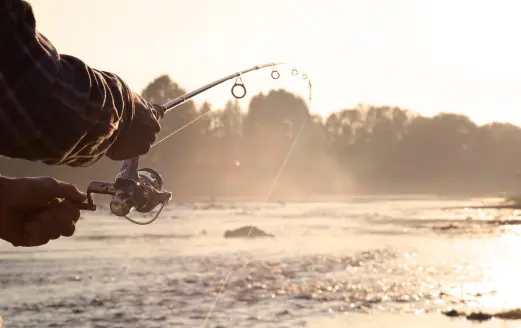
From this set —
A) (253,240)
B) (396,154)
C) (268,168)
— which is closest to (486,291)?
(253,240)

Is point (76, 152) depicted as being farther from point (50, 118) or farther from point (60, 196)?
point (50, 118)

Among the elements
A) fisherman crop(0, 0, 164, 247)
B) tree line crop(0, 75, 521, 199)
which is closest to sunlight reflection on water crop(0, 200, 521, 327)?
fisherman crop(0, 0, 164, 247)

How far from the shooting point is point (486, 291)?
1962 cm

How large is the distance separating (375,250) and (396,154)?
223 ft

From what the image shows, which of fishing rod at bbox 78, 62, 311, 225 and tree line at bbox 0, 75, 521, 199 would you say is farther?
tree line at bbox 0, 75, 521, 199

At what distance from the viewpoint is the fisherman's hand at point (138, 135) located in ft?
6.36

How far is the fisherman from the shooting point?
1.40 m

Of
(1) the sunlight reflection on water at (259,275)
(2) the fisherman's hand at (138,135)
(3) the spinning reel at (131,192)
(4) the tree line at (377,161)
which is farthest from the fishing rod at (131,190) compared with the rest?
(4) the tree line at (377,161)

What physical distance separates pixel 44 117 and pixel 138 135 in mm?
505

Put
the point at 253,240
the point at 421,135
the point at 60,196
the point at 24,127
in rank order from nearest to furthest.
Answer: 1. the point at 24,127
2. the point at 60,196
3. the point at 253,240
4. the point at 421,135

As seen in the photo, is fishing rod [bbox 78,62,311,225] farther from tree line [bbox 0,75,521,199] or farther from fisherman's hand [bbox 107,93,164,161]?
tree line [bbox 0,75,521,199]

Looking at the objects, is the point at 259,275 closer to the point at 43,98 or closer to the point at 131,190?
the point at 131,190

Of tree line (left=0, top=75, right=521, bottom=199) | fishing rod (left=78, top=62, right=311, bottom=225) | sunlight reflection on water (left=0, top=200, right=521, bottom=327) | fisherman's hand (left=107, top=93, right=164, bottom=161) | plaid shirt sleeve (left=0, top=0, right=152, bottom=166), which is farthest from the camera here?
tree line (left=0, top=75, right=521, bottom=199)

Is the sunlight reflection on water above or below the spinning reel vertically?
below
